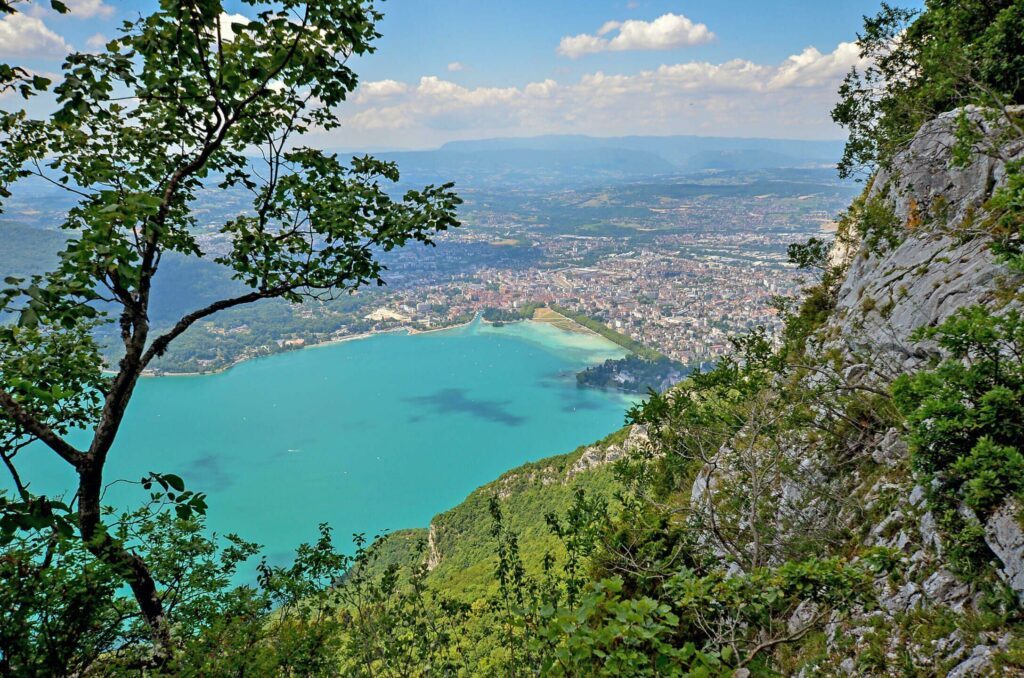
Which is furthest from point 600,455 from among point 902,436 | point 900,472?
point 902,436

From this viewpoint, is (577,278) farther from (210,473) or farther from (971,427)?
(971,427)

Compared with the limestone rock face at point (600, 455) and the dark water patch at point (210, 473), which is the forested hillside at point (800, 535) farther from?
the dark water patch at point (210, 473)

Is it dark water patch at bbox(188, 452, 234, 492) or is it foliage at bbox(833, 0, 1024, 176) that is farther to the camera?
dark water patch at bbox(188, 452, 234, 492)

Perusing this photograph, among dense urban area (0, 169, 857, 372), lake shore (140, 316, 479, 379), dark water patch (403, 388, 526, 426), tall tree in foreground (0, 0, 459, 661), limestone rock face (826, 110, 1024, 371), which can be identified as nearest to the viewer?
tall tree in foreground (0, 0, 459, 661)

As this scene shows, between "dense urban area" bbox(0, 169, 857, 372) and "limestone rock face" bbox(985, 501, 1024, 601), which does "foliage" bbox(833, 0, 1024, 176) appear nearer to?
"limestone rock face" bbox(985, 501, 1024, 601)

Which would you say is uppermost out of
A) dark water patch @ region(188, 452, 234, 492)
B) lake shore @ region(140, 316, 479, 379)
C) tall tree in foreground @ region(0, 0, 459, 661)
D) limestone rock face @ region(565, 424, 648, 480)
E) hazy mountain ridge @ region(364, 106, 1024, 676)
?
tall tree in foreground @ region(0, 0, 459, 661)

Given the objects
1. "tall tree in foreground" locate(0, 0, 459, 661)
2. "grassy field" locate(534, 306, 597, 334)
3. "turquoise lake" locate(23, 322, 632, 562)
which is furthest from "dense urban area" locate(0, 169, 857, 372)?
"tall tree in foreground" locate(0, 0, 459, 661)

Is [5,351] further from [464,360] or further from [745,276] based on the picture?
[745,276]
